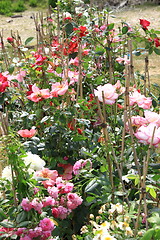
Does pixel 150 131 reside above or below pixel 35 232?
above

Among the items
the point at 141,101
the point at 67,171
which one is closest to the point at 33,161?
the point at 67,171

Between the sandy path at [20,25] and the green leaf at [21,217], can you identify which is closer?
the green leaf at [21,217]

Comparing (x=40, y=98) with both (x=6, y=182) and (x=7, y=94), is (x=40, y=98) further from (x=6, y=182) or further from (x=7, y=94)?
(x=6, y=182)

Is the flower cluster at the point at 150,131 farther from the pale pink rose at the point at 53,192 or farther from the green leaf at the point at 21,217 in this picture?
the green leaf at the point at 21,217

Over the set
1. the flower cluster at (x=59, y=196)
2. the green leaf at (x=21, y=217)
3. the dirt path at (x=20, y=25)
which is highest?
the green leaf at (x=21, y=217)

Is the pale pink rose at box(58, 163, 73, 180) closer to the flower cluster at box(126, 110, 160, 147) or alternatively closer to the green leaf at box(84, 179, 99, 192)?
the green leaf at box(84, 179, 99, 192)

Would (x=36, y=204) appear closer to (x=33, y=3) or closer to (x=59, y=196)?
(x=59, y=196)

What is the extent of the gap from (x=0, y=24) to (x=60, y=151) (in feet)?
22.7

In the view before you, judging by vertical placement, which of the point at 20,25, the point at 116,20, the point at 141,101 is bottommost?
the point at 20,25

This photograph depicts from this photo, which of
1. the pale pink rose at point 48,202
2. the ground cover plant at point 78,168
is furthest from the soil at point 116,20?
the pale pink rose at point 48,202

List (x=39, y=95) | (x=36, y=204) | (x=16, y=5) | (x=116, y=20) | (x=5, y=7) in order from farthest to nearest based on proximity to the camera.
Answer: (x=16, y=5) → (x=5, y=7) → (x=116, y=20) → (x=39, y=95) → (x=36, y=204)

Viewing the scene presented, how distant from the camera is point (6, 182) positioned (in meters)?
1.19

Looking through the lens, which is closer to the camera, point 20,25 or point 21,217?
point 21,217

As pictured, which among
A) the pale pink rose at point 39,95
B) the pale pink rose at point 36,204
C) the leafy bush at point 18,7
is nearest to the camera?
the pale pink rose at point 36,204
